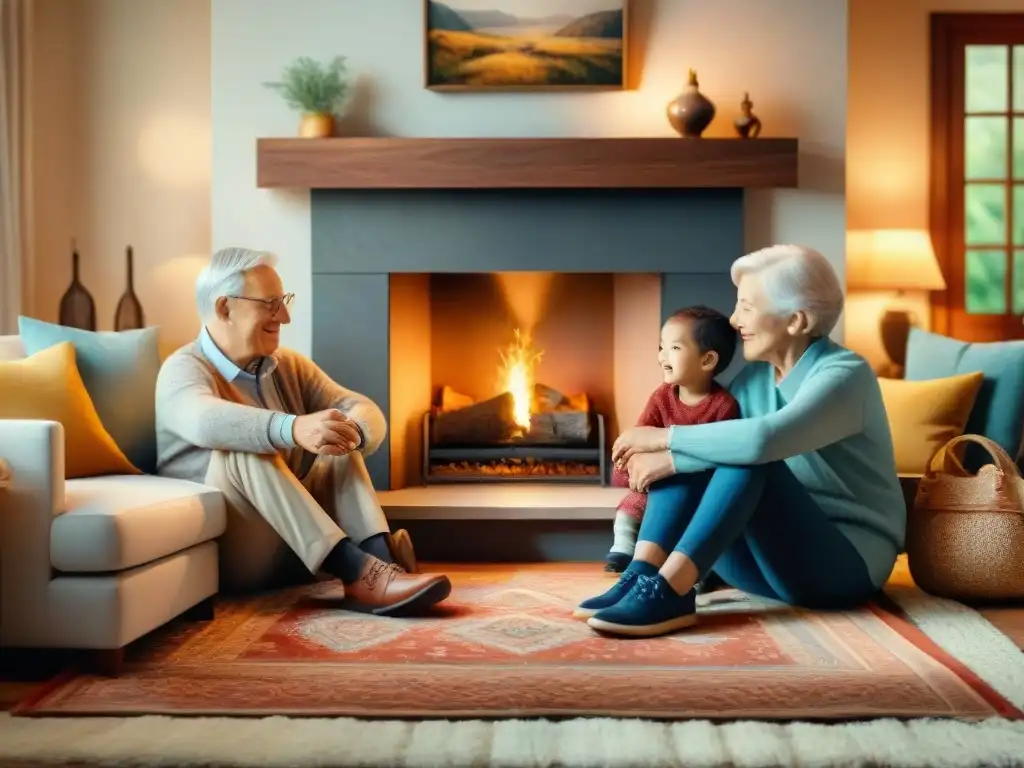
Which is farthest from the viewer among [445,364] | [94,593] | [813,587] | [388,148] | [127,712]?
[445,364]

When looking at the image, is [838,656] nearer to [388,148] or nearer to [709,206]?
[709,206]

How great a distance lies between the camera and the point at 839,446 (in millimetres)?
3010

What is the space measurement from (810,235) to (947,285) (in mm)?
1018

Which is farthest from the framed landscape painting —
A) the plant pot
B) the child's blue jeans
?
the child's blue jeans

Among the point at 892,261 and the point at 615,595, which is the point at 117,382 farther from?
the point at 892,261

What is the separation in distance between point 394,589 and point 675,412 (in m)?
0.91

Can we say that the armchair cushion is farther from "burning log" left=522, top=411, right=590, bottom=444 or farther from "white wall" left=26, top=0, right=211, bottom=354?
"white wall" left=26, top=0, right=211, bottom=354

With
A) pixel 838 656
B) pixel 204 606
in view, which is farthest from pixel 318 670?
pixel 838 656

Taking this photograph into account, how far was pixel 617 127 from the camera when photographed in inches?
160

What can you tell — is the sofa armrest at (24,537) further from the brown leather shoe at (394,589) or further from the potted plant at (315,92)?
the potted plant at (315,92)

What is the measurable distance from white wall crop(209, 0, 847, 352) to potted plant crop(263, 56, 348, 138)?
0.30ft

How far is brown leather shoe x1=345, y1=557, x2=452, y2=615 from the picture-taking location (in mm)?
2945

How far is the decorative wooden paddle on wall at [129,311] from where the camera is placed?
173 inches

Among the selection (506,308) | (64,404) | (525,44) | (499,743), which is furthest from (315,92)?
(499,743)
